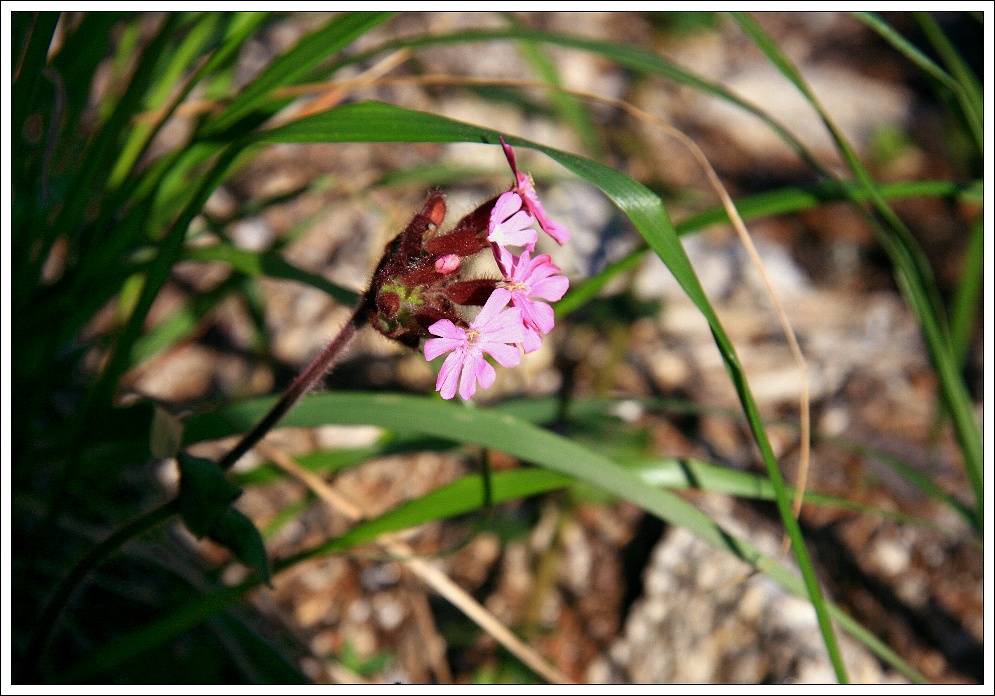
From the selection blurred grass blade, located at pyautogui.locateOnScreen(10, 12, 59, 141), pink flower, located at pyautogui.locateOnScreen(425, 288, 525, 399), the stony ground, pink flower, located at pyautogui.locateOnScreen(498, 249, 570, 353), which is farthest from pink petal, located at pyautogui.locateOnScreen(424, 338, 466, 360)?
blurred grass blade, located at pyautogui.locateOnScreen(10, 12, 59, 141)

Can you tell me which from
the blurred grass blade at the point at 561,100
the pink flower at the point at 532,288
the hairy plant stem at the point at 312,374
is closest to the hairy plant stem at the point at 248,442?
the hairy plant stem at the point at 312,374

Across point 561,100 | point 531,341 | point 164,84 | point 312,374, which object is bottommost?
point 312,374

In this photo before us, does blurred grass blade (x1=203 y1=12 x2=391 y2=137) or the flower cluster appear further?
blurred grass blade (x1=203 y1=12 x2=391 y2=137)

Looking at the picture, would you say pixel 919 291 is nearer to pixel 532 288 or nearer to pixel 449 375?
pixel 532 288

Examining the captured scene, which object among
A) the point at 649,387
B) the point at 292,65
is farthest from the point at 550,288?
the point at 649,387

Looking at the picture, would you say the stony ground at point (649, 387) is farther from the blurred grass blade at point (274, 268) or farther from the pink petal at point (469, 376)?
the pink petal at point (469, 376)

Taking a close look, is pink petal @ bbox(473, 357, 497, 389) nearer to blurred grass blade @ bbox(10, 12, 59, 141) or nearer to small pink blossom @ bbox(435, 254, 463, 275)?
small pink blossom @ bbox(435, 254, 463, 275)

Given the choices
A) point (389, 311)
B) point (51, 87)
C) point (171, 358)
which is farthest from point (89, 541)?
point (389, 311)
